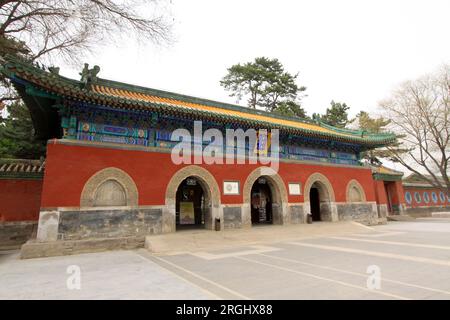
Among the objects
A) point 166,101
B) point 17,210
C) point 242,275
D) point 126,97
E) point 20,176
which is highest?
point 166,101

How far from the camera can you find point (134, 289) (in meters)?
3.79

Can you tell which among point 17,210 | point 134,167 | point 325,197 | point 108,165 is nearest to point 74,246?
point 108,165

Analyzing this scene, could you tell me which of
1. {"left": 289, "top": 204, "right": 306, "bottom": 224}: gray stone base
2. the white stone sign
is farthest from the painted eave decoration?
{"left": 289, "top": 204, "right": 306, "bottom": 224}: gray stone base

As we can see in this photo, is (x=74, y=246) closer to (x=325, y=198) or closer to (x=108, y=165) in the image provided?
(x=108, y=165)

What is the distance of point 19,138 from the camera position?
51.9 ft

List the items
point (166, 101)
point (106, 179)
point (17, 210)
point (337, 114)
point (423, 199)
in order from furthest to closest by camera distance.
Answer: point (337, 114), point (423, 199), point (166, 101), point (17, 210), point (106, 179)

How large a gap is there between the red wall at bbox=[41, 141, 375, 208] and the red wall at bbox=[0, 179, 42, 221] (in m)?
3.17

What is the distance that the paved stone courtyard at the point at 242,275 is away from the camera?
11.5ft

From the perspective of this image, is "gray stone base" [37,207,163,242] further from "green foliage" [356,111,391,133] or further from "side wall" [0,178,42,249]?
"green foliage" [356,111,391,133]

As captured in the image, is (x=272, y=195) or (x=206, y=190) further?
(x=272, y=195)

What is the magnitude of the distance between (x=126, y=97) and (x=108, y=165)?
2572 millimetres

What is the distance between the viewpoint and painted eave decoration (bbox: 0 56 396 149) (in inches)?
270

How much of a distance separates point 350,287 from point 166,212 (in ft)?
21.7
